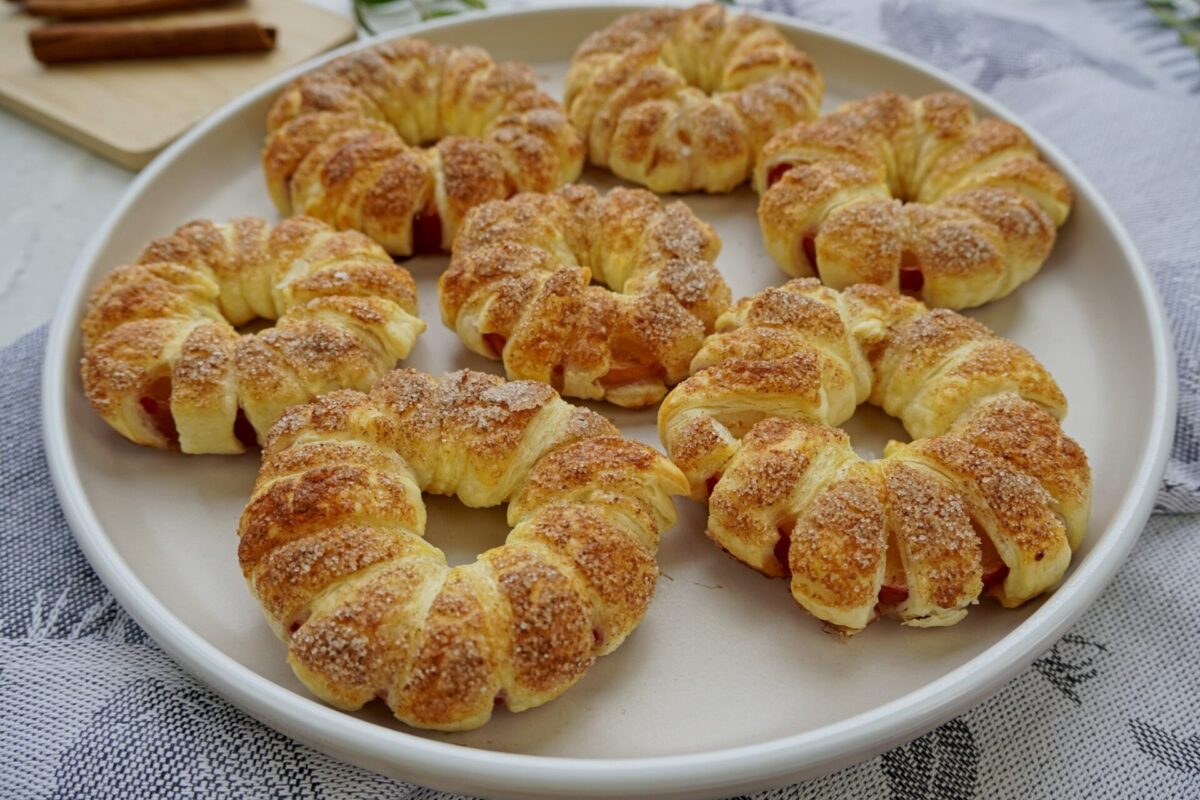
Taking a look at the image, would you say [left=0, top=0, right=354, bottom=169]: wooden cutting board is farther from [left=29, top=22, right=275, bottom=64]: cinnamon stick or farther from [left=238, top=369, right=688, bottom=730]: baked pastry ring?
[left=238, top=369, right=688, bottom=730]: baked pastry ring

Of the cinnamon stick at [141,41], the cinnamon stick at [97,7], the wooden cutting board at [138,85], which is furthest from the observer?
the cinnamon stick at [97,7]

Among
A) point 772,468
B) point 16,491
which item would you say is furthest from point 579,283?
point 16,491

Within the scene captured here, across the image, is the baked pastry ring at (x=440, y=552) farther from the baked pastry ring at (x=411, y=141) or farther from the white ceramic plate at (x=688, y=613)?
the baked pastry ring at (x=411, y=141)

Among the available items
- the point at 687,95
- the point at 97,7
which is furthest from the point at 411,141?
the point at 97,7

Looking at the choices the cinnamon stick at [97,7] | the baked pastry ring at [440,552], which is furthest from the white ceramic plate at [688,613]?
the cinnamon stick at [97,7]

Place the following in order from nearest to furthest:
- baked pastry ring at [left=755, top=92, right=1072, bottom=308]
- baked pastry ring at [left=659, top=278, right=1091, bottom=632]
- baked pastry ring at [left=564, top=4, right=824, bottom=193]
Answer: baked pastry ring at [left=659, top=278, right=1091, bottom=632], baked pastry ring at [left=755, top=92, right=1072, bottom=308], baked pastry ring at [left=564, top=4, right=824, bottom=193]

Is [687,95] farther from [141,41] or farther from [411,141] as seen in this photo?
[141,41]

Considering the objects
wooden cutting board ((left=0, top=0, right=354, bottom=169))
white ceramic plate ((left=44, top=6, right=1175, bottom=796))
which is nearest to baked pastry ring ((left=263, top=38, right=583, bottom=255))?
white ceramic plate ((left=44, top=6, right=1175, bottom=796))
